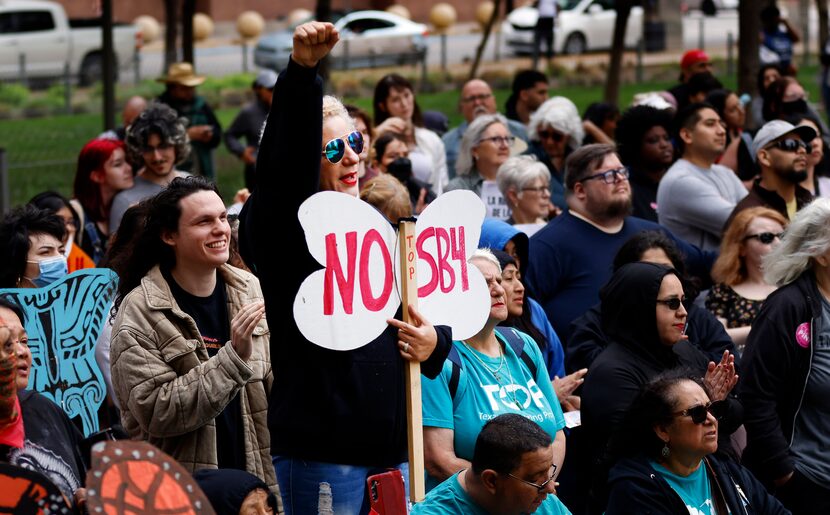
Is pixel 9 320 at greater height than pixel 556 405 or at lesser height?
greater

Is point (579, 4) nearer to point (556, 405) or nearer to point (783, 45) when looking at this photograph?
point (783, 45)

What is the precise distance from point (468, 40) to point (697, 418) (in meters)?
30.5

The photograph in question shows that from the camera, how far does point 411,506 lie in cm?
439

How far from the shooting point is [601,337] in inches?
246

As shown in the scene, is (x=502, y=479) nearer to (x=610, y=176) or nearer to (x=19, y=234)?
(x=19, y=234)

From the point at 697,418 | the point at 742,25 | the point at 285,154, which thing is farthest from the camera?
the point at 742,25

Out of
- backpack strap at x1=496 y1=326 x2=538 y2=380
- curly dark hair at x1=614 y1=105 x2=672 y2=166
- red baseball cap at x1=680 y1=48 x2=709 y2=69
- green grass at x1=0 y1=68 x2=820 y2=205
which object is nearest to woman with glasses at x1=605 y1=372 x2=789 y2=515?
backpack strap at x1=496 y1=326 x2=538 y2=380

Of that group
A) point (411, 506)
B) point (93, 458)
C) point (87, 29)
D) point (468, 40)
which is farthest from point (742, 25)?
point (468, 40)

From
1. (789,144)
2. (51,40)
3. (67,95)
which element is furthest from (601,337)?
(51,40)

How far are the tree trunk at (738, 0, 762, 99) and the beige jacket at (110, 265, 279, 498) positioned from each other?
10819 mm

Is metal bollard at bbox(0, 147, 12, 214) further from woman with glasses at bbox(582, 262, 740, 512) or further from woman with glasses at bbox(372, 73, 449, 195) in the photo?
woman with glasses at bbox(582, 262, 740, 512)

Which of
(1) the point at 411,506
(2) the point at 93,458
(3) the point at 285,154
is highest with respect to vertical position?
(3) the point at 285,154

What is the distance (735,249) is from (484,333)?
91.7 inches

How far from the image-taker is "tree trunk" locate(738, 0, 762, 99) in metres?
14.8
